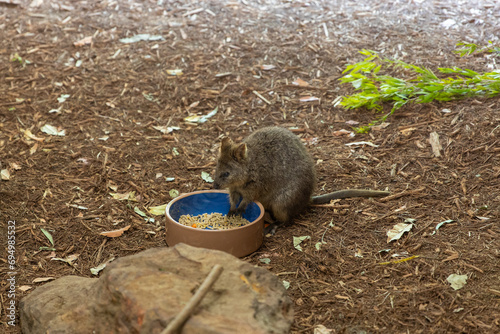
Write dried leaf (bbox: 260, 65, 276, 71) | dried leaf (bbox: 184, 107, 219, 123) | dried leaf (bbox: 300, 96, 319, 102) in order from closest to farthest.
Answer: dried leaf (bbox: 184, 107, 219, 123) → dried leaf (bbox: 300, 96, 319, 102) → dried leaf (bbox: 260, 65, 276, 71)

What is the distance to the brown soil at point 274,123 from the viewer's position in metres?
4.38

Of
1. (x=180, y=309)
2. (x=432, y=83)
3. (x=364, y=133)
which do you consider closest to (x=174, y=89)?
(x=364, y=133)

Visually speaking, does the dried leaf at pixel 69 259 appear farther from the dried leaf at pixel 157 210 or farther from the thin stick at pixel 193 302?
the thin stick at pixel 193 302

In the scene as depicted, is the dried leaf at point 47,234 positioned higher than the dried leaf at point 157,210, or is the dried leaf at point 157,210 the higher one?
the dried leaf at point 47,234

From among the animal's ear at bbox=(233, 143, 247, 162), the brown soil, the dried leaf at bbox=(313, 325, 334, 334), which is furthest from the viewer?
the animal's ear at bbox=(233, 143, 247, 162)

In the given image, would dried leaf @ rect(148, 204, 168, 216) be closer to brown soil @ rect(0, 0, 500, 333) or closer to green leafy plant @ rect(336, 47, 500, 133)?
brown soil @ rect(0, 0, 500, 333)

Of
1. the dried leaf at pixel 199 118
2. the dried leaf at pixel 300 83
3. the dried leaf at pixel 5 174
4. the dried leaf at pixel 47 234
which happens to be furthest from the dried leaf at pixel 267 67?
the dried leaf at pixel 47 234

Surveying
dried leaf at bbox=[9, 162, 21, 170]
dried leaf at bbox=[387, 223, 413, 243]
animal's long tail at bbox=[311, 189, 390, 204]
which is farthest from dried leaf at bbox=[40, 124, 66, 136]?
dried leaf at bbox=[387, 223, 413, 243]

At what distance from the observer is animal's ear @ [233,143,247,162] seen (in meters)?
5.28

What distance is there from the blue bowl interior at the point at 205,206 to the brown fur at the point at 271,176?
0.39 feet

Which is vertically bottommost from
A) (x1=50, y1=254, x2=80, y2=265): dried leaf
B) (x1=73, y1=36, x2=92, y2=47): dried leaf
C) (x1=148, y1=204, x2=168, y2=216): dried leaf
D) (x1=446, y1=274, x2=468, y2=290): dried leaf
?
(x1=148, y1=204, x2=168, y2=216): dried leaf

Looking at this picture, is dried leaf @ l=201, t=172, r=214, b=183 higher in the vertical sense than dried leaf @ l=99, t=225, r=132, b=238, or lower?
lower

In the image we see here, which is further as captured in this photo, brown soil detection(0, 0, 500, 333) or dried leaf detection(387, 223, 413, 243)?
dried leaf detection(387, 223, 413, 243)

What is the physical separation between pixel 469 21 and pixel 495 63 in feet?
6.99
